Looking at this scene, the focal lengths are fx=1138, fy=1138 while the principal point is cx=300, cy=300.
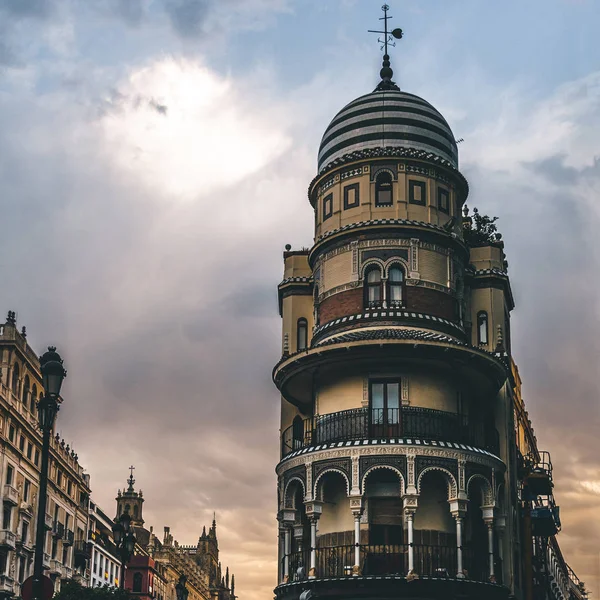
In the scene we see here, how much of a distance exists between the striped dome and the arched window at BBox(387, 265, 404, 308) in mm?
5515

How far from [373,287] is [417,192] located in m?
4.70

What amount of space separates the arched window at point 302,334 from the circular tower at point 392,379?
4 centimetres

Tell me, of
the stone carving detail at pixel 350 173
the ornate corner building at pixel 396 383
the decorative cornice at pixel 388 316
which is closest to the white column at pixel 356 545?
the ornate corner building at pixel 396 383

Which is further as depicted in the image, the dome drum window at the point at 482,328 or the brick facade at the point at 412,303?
the dome drum window at the point at 482,328

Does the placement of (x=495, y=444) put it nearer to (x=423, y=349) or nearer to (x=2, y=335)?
(x=423, y=349)

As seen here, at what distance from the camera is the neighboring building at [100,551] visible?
95.3 metres

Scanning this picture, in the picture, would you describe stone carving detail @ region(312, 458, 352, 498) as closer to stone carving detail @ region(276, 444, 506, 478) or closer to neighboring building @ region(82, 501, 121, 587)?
stone carving detail @ region(276, 444, 506, 478)

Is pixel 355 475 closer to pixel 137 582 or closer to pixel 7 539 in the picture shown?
pixel 7 539

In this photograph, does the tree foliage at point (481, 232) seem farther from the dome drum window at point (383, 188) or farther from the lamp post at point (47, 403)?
the lamp post at point (47, 403)

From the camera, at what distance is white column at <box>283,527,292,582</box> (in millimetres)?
43125

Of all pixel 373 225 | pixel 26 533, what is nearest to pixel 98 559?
pixel 26 533

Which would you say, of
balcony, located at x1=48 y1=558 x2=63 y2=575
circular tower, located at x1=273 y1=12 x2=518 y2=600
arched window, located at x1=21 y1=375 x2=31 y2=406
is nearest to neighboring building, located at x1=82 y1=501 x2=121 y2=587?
balcony, located at x1=48 y1=558 x2=63 y2=575

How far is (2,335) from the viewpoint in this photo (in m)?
71.4

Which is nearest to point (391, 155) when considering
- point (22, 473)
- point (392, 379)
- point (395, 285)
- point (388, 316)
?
point (395, 285)
